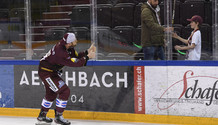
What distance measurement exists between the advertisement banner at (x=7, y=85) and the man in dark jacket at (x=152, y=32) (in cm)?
219

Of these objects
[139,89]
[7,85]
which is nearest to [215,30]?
[139,89]

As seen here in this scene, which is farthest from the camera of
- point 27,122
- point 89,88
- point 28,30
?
point 28,30

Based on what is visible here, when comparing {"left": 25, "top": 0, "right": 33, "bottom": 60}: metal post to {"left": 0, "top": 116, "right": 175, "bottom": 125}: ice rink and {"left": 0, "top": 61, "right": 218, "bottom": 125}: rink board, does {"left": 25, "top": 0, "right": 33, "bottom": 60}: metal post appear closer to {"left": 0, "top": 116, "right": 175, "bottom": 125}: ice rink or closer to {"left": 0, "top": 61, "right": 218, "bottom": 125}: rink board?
{"left": 0, "top": 61, "right": 218, "bottom": 125}: rink board

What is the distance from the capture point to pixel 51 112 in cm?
611

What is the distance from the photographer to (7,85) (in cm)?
633

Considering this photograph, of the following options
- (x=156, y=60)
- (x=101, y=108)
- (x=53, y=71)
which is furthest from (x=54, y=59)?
(x=156, y=60)

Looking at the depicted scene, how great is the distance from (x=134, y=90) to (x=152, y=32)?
857 mm

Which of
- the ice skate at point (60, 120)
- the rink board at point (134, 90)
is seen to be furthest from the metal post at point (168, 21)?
the ice skate at point (60, 120)

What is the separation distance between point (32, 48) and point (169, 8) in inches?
86.8

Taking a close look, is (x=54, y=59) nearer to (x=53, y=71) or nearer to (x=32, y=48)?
(x=53, y=71)

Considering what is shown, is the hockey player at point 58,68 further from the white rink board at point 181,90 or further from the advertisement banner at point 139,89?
the white rink board at point 181,90

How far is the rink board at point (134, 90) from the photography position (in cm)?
531

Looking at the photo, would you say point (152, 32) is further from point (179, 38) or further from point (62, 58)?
point (62, 58)

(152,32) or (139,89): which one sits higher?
(152,32)
